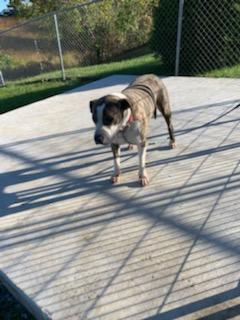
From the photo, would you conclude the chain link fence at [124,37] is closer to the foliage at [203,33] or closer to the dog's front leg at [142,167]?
the foliage at [203,33]

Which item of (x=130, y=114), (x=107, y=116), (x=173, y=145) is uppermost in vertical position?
(x=107, y=116)

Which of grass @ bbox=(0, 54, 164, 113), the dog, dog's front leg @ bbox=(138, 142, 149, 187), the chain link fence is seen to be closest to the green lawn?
grass @ bbox=(0, 54, 164, 113)

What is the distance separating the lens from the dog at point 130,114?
3.47 m

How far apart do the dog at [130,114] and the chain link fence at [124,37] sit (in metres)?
4.95

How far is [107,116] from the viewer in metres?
3.46

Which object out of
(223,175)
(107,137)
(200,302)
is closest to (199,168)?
(223,175)

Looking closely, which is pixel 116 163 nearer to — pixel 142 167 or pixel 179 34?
pixel 142 167

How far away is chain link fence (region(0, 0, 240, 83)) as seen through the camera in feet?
29.4

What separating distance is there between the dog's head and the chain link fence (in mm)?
6073

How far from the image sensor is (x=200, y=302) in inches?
99.3

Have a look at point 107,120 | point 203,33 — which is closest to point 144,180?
point 107,120

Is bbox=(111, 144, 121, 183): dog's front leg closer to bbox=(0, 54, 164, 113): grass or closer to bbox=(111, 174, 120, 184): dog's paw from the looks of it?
bbox=(111, 174, 120, 184): dog's paw

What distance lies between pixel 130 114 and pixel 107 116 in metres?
0.36

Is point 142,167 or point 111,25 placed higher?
point 142,167
